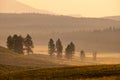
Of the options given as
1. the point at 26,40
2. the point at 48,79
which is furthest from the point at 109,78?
the point at 26,40

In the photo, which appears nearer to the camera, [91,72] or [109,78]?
[109,78]

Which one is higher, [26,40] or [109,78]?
[26,40]

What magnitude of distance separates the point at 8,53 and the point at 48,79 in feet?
322

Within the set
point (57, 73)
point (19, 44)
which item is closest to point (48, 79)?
point (57, 73)

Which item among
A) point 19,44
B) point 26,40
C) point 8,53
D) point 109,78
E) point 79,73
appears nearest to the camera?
point 109,78

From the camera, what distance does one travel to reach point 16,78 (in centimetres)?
5538

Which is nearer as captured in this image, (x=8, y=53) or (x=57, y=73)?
(x=57, y=73)

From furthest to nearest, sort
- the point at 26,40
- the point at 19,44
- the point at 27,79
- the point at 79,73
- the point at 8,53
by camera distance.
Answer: the point at 26,40 → the point at 19,44 → the point at 8,53 → the point at 79,73 → the point at 27,79

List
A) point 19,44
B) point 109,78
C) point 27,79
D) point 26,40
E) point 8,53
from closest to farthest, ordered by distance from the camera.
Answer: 1. point 109,78
2. point 27,79
3. point 8,53
4. point 19,44
5. point 26,40

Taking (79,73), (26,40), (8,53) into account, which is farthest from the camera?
(26,40)

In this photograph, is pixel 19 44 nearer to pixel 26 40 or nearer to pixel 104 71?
pixel 26 40

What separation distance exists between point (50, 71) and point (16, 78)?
23.8 feet

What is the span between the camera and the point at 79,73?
5753 centimetres

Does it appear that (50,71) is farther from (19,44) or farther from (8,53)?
(19,44)
